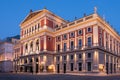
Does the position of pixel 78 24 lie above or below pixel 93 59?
above

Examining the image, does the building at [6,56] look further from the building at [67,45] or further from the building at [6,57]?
the building at [67,45]

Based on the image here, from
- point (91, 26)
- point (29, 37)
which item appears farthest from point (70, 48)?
point (29, 37)

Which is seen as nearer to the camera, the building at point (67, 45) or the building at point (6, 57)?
the building at point (67, 45)

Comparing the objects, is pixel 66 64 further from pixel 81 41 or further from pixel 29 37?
pixel 29 37

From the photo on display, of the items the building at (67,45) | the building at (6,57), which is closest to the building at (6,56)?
the building at (6,57)

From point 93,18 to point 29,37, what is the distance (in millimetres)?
26406

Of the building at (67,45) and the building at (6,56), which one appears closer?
the building at (67,45)

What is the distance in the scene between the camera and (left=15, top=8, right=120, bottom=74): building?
4591cm

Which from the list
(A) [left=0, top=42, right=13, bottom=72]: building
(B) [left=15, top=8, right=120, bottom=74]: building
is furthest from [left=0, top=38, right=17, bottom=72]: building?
(B) [left=15, top=8, right=120, bottom=74]: building

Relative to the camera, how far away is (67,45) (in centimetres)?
5369

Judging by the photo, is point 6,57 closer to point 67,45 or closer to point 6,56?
point 6,56

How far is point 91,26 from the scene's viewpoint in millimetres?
46875

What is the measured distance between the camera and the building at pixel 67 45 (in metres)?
45.9

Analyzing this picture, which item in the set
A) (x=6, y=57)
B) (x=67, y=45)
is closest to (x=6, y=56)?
(x=6, y=57)
